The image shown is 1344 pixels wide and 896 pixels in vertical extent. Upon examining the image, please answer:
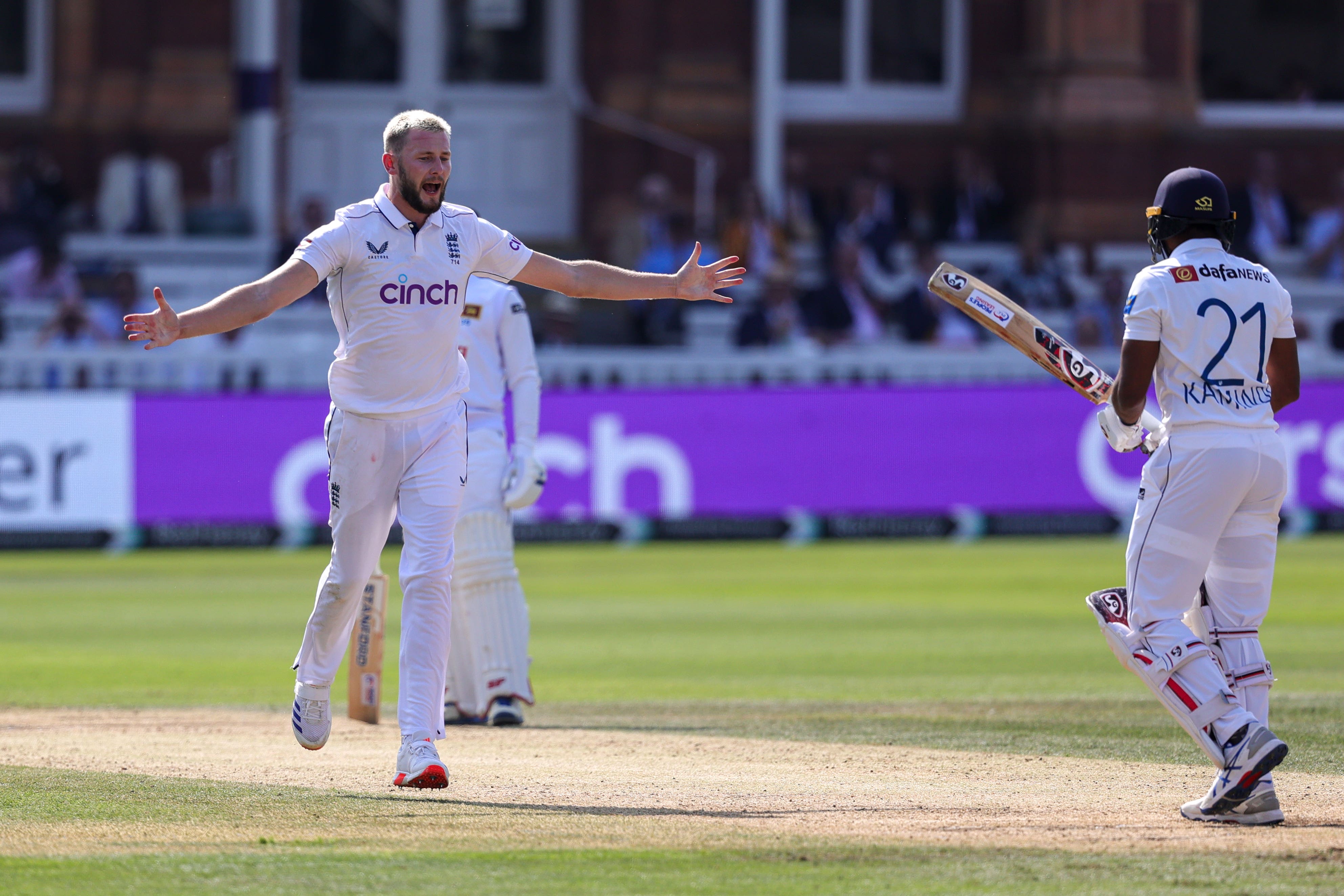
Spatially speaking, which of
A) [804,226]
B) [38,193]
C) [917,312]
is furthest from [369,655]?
[38,193]

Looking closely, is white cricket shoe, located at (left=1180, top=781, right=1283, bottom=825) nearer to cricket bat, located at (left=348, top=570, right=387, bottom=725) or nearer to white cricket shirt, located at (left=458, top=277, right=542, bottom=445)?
cricket bat, located at (left=348, top=570, right=387, bottom=725)

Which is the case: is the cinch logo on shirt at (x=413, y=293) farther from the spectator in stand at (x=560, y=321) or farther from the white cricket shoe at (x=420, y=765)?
the spectator in stand at (x=560, y=321)

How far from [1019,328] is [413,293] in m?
2.13

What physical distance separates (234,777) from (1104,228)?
18097 millimetres

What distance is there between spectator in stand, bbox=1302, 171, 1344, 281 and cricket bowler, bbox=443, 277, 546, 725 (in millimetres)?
15703

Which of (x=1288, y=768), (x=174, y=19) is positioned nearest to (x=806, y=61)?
(x=174, y=19)

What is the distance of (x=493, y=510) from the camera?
917 cm

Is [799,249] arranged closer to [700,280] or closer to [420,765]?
Result: [700,280]

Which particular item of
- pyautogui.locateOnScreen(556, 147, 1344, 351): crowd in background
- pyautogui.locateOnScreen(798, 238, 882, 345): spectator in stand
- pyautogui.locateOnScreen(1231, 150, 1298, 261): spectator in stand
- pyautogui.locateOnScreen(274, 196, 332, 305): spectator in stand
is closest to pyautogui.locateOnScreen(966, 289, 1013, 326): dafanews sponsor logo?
pyautogui.locateOnScreen(556, 147, 1344, 351): crowd in background

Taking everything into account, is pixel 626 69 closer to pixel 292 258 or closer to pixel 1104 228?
pixel 1104 228

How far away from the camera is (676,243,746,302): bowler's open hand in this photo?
24.3ft

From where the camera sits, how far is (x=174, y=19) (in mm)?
23266

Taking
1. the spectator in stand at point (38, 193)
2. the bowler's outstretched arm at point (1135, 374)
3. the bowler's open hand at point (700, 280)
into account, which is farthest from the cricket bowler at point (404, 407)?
the spectator in stand at point (38, 193)

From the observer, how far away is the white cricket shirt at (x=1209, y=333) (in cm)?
648
